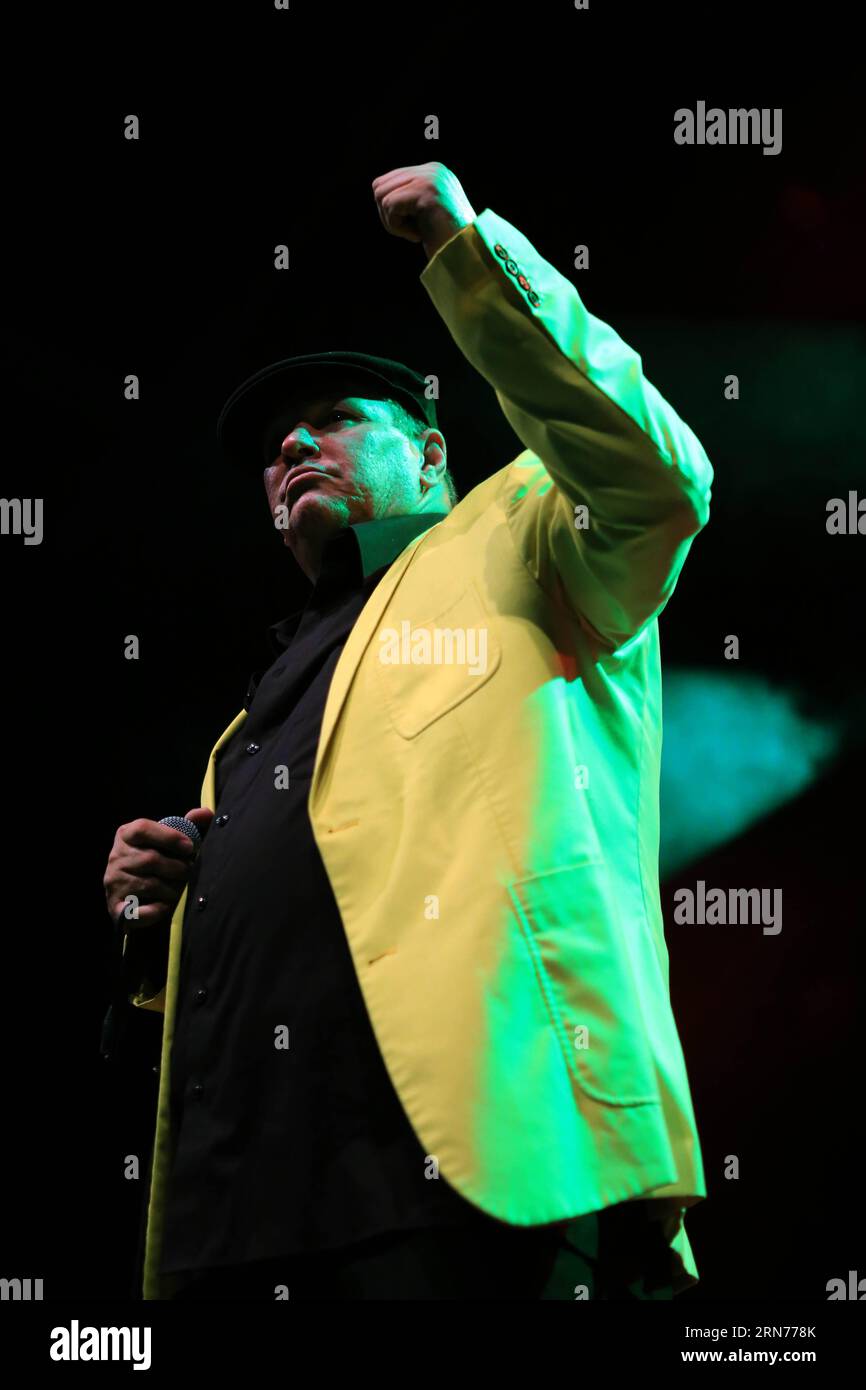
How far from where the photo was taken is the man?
3.89 ft

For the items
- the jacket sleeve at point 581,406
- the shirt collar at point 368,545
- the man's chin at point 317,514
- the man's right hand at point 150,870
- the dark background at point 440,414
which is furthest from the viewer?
the dark background at point 440,414

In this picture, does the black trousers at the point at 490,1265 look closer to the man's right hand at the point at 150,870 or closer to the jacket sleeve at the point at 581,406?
the man's right hand at the point at 150,870

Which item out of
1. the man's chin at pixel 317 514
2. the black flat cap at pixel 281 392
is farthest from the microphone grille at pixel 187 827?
the black flat cap at pixel 281 392

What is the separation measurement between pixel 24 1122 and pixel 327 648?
119cm

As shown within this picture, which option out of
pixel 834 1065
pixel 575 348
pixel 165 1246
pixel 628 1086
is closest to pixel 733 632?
pixel 834 1065

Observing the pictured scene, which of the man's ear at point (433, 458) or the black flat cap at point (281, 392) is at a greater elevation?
the black flat cap at point (281, 392)

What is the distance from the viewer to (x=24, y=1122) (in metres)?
2.32

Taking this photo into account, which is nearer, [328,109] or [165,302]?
[328,109]

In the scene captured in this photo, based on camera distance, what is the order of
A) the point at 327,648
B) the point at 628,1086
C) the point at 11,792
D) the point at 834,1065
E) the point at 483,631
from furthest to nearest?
the point at 11,792, the point at 834,1065, the point at 327,648, the point at 483,631, the point at 628,1086

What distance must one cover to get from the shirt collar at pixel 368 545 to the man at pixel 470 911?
0.49ft

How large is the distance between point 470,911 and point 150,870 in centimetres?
53

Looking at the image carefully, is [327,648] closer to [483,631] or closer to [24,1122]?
[483,631]

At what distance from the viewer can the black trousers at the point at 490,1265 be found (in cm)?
117

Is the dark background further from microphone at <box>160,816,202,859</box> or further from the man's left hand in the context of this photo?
the man's left hand
